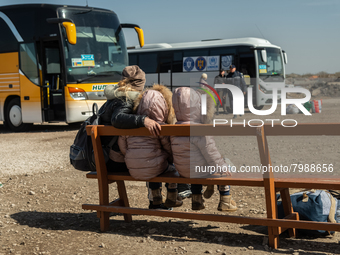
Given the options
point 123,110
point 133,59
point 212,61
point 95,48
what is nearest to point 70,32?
point 95,48

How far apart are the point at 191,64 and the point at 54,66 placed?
10250 millimetres

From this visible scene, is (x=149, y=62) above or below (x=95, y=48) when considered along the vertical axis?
below

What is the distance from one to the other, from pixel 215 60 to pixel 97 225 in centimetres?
1783

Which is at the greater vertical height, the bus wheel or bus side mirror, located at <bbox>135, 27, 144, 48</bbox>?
bus side mirror, located at <bbox>135, 27, 144, 48</bbox>

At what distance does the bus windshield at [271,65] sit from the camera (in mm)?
21047

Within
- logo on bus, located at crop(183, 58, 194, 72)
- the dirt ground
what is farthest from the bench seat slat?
logo on bus, located at crop(183, 58, 194, 72)

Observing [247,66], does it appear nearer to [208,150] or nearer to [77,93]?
[77,93]

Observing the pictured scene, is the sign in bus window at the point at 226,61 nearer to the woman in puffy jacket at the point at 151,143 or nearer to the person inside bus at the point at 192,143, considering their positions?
the woman in puffy jacket at the point at 151,143

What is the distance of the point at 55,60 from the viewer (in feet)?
44.0

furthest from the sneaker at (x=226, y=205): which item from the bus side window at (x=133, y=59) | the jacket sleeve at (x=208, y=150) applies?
the bus side window at (x=133, y=59)

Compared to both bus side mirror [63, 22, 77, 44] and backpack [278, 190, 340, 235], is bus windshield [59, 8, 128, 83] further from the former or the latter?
backpack [278, 190, 340, 235]

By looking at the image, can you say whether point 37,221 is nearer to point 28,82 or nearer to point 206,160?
point 206,160

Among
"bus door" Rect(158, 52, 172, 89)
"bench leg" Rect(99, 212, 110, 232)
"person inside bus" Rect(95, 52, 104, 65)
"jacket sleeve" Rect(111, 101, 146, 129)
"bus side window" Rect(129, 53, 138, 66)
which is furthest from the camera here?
"bus side window" Rect(129, 53, 138, 66)

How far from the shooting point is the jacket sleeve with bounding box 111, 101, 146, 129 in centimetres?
391
